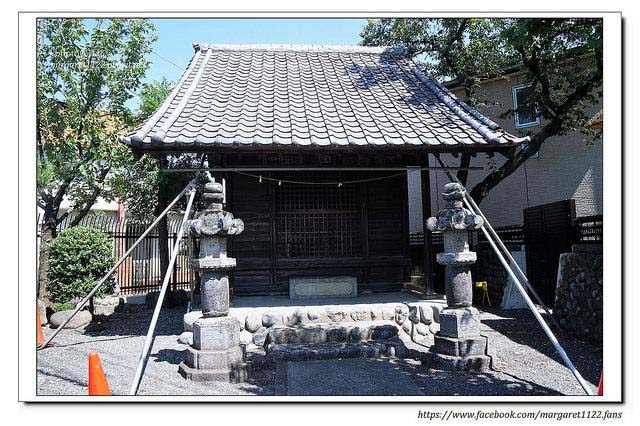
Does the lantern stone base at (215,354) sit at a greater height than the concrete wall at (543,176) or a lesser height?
lesser

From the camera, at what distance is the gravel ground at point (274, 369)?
5.83 meters

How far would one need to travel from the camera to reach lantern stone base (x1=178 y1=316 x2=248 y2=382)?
20.2 feet

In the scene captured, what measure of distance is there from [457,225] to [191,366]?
4.49 meters

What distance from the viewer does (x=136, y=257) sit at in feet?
54.5

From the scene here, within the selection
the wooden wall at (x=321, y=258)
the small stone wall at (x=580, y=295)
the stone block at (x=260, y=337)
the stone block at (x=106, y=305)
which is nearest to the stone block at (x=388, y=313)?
the wooden wall at (x=321, y=258)

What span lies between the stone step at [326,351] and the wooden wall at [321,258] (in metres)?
2.42

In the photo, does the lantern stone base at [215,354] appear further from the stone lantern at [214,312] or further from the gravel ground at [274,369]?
the gravel ground at [274,369]

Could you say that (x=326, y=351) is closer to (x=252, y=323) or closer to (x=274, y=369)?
(x=274, y=369)

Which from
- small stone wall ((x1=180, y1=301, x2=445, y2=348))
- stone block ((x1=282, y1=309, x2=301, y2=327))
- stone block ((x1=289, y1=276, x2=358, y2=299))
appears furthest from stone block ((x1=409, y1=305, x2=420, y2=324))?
stone block ((x1=282, y1=309, x2=301, y2=327))

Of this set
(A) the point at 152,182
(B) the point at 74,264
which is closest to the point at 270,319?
(B) the point at 74,264

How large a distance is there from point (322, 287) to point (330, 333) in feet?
5.59
